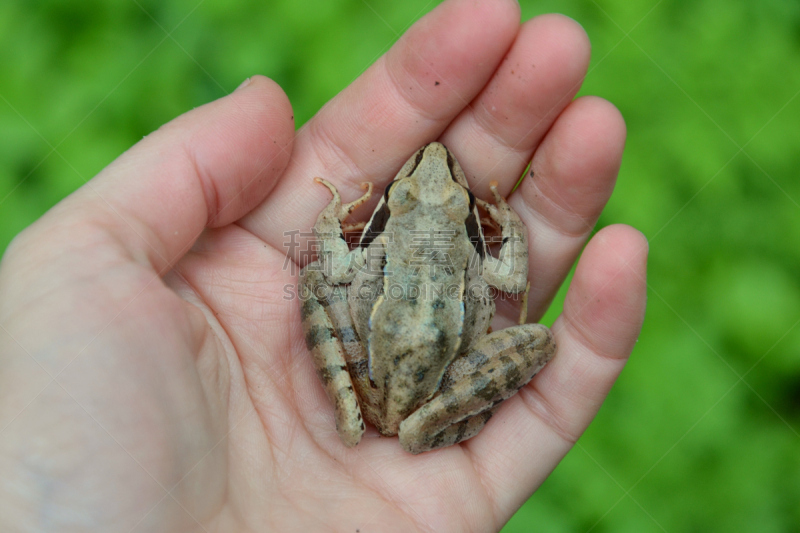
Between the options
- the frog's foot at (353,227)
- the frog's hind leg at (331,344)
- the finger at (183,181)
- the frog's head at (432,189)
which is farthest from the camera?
the frog's foot at (353,227)

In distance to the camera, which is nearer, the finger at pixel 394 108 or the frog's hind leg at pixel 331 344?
the frog's hind leg at pixel 331 344

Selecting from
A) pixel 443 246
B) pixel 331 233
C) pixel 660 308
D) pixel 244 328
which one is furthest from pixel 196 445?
pixel 660 308

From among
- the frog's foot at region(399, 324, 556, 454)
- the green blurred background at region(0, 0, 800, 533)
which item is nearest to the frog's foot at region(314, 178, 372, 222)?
the green blurred background at region(0, 0, 800, 533)

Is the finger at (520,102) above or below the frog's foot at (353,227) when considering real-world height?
above

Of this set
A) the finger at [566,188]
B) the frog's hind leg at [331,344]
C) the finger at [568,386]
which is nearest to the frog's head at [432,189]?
the finger at [566,188]

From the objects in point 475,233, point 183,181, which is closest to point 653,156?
point 475,233

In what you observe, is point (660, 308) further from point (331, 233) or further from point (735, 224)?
point (331, 233)

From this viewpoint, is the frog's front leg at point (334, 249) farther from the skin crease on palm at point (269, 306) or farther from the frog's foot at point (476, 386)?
the frog's foot at point (476, 386)
